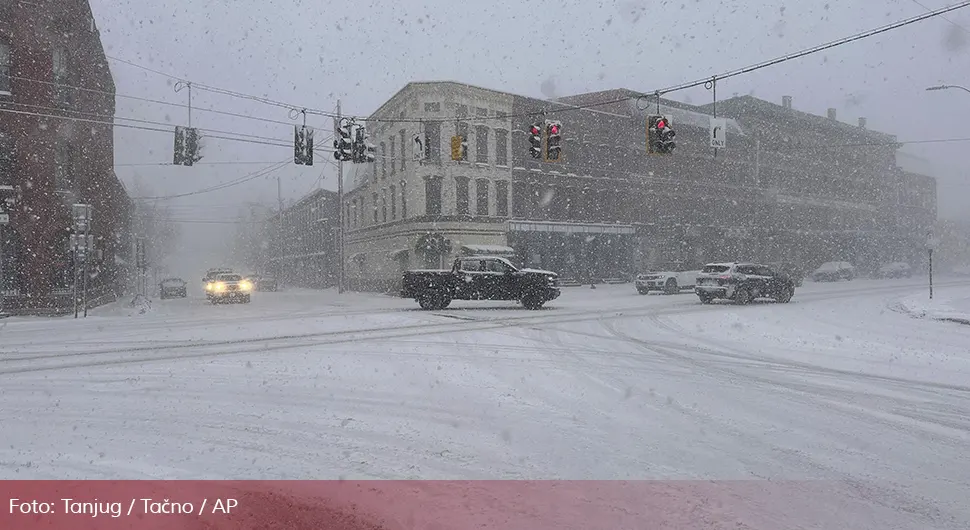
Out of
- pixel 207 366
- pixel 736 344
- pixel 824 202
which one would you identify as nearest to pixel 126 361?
pixel 207 366

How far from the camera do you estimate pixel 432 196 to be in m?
39.0

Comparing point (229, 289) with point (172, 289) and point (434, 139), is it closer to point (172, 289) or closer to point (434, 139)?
point (172, 289)

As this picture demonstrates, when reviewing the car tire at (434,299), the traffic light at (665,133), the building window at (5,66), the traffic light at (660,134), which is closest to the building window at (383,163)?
the building window at (5,66)

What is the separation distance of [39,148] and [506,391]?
80.0 feet

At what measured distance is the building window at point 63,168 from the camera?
80.6 ft

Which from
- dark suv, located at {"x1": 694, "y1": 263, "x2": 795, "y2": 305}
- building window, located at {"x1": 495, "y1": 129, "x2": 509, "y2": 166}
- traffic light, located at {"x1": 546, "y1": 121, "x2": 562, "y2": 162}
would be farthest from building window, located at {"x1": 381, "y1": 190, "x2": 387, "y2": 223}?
dark suv, located at {"x1": 694, "y1": 263, "x2": 795, "y2": 305}

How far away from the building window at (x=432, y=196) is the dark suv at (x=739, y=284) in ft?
65.5

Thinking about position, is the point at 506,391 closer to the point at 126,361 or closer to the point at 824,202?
the point at 126,361

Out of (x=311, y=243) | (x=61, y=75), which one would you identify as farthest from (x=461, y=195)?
(x=311, y=243)

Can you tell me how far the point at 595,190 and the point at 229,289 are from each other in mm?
26757

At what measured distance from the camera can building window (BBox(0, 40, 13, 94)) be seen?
22875 millimetres

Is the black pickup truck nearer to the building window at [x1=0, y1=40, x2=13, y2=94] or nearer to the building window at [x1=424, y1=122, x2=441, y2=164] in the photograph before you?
the building window at [x1=0, y1=40, x2=13, y2=94]

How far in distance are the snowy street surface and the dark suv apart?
842 centimetres

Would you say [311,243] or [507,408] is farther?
[311,243]
